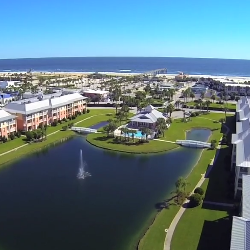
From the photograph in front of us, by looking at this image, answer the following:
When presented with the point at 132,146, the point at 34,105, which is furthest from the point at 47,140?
the point at 132,146

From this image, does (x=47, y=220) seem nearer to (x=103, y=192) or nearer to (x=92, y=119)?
(x=103, y=192)

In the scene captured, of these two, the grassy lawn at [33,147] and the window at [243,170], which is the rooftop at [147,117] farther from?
the window at [243,170]

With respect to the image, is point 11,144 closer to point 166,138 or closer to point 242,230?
point 166,138

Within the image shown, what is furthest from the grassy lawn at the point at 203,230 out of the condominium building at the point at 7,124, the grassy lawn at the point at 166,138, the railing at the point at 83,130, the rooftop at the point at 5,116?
the rooftop at the point at 5,116

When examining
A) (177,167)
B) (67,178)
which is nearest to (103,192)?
(67,178)

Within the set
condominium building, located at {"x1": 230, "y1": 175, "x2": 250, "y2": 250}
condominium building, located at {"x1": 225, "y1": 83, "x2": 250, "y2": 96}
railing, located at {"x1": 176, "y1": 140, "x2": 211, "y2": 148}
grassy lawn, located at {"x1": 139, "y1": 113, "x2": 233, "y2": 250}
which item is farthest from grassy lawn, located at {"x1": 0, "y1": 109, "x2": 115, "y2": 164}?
condominium building, located at {"x1": 225, "y1": 83, "x2": 250, "y2": 96}

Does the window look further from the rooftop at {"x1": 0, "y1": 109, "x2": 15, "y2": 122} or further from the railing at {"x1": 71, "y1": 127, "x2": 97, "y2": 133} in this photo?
the rooftop at {"x1": 0, "y1": 109, "x2": 15, "y2": 122}
